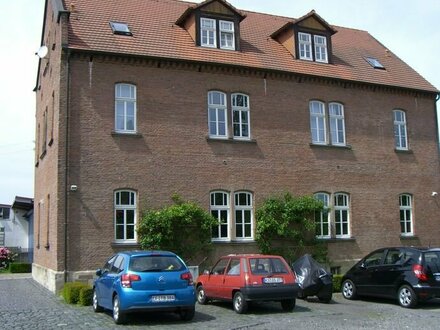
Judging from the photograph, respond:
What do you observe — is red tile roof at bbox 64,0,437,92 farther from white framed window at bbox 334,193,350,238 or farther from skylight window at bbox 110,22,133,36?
white framed window at bbox 334,193,350,238

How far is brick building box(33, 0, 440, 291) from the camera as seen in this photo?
774 inches

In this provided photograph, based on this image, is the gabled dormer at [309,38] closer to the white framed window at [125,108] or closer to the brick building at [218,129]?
the brick building at [218,129]

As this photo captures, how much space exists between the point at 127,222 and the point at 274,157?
643cm

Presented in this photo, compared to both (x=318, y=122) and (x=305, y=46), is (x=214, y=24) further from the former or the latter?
(x=318, y=122)

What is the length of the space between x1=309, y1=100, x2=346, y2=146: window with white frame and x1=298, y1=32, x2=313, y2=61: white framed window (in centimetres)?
220

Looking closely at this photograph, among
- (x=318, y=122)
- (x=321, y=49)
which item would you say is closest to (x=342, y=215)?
(x=318, y=122)

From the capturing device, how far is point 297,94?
2361 cm

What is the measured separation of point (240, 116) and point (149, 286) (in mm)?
11184

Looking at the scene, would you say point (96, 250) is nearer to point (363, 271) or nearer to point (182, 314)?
point (182, 314)

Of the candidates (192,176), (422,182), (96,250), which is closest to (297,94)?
(192,176)

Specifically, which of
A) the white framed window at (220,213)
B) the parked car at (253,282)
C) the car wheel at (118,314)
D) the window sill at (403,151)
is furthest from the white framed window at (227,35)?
the car wheel at (118,314)

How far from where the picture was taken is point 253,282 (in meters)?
14.0

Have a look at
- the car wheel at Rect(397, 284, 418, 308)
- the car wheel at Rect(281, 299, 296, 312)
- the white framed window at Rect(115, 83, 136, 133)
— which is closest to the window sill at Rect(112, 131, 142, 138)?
the white framed window at Rect(115, 83, 136, 133)

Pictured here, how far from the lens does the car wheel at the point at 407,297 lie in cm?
1515
